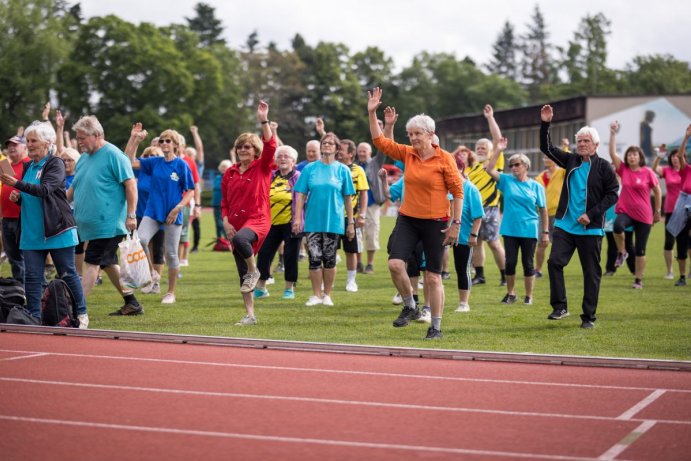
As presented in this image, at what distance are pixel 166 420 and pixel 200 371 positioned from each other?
1916 mm

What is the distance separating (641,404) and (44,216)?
5964 millimetres

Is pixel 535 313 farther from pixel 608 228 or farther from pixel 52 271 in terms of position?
pixel 52 271

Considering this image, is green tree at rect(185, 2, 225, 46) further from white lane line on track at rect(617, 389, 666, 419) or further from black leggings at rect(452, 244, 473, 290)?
white lane line on track at rect(617, 389, 666, 419)

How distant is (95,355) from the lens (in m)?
9.94

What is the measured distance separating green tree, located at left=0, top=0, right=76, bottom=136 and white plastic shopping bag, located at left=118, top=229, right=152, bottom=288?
8174cm

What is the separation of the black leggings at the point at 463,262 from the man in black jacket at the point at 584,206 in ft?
4.23

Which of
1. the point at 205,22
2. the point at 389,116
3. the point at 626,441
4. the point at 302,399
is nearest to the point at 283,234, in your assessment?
the point at 389,116

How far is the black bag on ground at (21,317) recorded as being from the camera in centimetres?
1182

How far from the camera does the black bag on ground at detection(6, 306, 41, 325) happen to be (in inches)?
465

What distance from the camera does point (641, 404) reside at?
8164mm

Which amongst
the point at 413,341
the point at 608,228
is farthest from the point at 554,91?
the point at 413,341

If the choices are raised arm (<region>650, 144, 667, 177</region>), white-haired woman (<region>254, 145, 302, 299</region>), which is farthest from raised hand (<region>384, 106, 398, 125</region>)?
raised arm (<region>650, 144, 667, 177</region>)

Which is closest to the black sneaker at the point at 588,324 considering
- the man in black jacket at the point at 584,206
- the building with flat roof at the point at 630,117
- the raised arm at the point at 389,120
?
the man in black jacket at the point at 584,206

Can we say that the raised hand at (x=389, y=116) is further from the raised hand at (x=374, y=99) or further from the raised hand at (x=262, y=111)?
the raised hand at (x=262, y=111)
